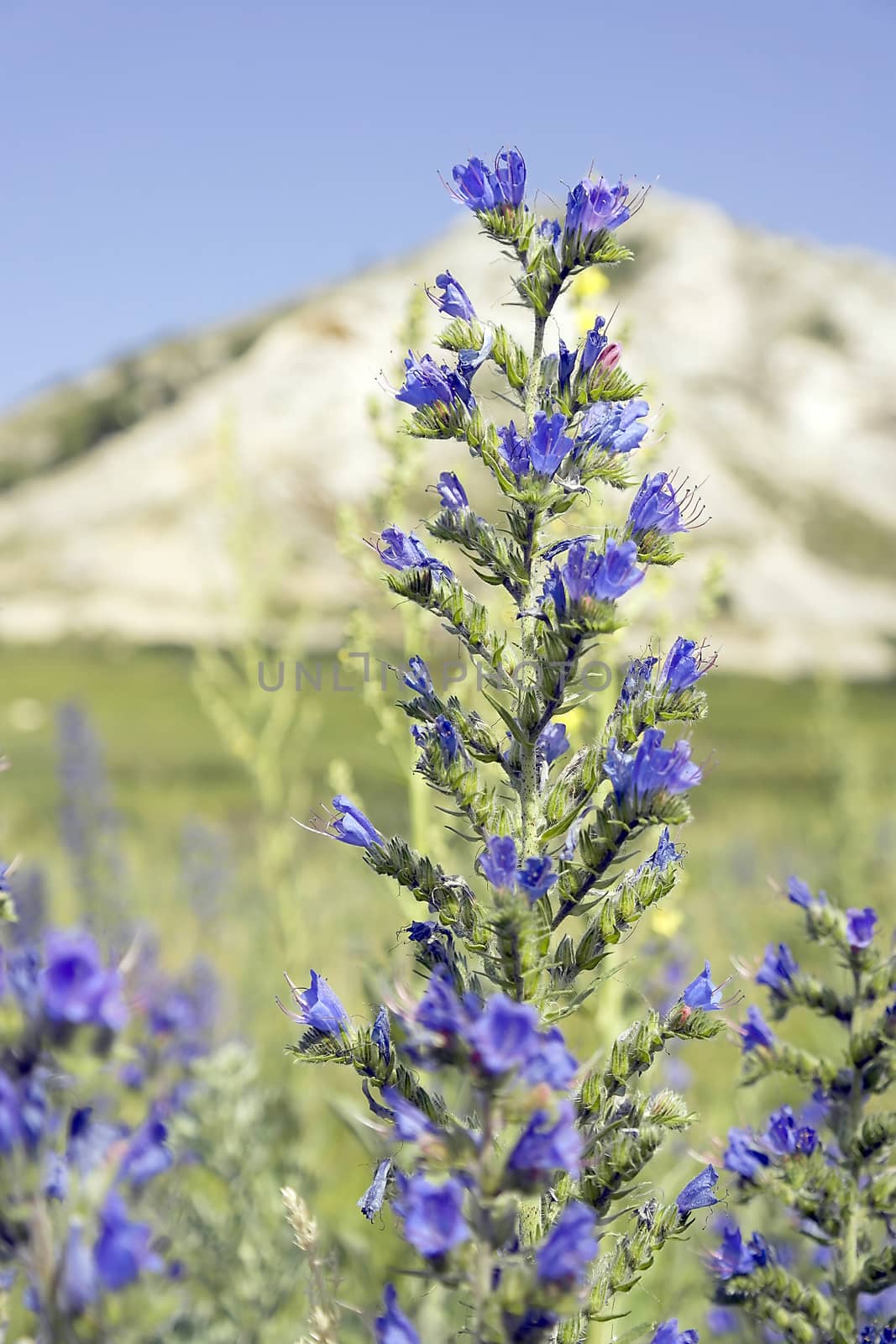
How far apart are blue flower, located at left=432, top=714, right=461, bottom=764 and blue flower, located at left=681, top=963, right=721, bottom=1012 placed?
Result: 2.19 ft

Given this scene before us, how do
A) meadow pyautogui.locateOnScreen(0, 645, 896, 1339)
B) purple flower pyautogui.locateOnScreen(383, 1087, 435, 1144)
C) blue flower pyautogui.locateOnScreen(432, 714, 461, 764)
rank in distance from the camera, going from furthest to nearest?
meadow pyautogui.locateOnScreen(0, 645, 896, 1339), blue flower pyautogui.locateOnScreen(432, 714, 461, 764), purple flower pyautogui.locateOnScreen(383, 1087, 435, 1144)

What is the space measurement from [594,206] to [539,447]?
22.3 inches

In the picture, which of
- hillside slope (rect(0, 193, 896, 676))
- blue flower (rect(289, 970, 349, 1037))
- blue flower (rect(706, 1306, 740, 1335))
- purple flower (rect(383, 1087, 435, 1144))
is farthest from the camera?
hillside slope (rect(0, 193, 896, 676))

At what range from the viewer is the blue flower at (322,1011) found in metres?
2.09

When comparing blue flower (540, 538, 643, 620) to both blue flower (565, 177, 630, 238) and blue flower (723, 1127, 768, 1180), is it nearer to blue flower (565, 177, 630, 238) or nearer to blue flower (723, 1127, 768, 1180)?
blue flower (565, 177, 630, 238)

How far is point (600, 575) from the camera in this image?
2072mm

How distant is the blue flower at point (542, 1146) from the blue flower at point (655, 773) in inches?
26.5

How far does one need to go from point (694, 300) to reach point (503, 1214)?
72995mm

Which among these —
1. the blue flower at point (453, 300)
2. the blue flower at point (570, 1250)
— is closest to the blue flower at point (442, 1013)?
the blue flower at point (570, 1250)

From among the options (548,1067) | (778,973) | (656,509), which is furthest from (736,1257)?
(656,509)

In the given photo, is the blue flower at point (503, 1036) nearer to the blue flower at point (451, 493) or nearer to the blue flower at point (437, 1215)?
the blue flower at point (437, 1215)

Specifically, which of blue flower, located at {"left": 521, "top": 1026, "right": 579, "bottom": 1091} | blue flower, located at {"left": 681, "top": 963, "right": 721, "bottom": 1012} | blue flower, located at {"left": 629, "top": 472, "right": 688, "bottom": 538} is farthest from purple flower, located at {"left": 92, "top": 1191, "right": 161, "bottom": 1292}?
blue flower, located at {"left": 629, "top": 472, "right": 688, "bottom": 538}

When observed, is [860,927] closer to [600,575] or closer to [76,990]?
[600,575]

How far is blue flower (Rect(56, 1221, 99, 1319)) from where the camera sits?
1676 mm
